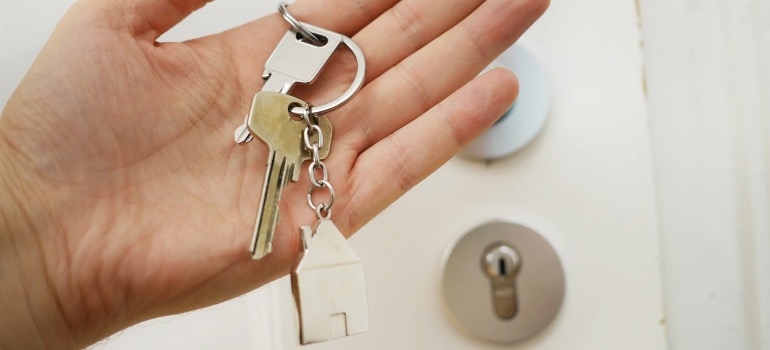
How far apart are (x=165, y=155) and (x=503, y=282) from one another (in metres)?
0.29

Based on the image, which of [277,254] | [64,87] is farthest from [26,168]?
[277,254]

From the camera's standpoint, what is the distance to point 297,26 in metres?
0.53

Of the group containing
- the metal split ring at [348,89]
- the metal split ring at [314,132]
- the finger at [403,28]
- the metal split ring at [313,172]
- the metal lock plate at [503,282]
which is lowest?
the metal lock plate at [503,282]

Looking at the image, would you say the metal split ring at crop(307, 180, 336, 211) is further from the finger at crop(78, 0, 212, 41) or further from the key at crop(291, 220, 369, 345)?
the finger at crop(78, 0, 212, 41)

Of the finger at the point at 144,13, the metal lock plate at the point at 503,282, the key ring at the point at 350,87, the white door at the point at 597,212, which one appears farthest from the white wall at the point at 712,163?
the finger at the point at 144,13

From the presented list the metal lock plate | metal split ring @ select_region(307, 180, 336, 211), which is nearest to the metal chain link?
metal split ring @ select_region(307, 180, 336, 211)

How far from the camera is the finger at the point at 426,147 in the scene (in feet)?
1.62

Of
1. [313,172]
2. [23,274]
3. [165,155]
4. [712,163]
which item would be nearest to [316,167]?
[313,172]

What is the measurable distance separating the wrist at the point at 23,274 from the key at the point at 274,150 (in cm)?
16

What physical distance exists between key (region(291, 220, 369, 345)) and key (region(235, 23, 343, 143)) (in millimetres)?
135

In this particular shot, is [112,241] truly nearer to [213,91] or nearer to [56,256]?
[56,256]

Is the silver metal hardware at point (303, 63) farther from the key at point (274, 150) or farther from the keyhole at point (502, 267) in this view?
the keyhole at point (502, 267)

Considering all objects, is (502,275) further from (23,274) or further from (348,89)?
(23,274)

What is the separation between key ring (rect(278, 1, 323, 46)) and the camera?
527 mm
